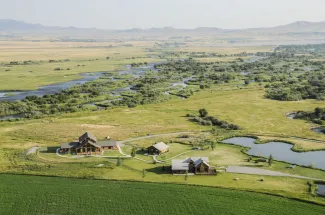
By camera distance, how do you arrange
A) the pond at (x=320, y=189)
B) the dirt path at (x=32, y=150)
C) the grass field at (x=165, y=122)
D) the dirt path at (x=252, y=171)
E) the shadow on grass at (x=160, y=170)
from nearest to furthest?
the pond at (x=320, y=189)
the dirt path at (x=252, y=171)
the shadow on grass at (x=160, y=170)
the dirt path at (x=32, y=150)
the grass field at (x=165, y=122)

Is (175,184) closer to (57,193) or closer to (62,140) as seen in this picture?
(57,193)

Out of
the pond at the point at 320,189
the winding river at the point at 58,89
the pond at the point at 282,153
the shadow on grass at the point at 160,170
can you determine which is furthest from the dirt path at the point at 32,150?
the pond at the point at 320,189

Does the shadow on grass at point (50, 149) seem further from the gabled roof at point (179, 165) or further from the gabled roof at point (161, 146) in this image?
the gabled roof at point (179, 165)

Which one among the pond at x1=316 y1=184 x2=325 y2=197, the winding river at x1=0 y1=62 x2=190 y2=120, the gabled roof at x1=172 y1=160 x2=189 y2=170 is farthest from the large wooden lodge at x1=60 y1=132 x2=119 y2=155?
the pond at x1=316 y1=184 x2=325 y2=197

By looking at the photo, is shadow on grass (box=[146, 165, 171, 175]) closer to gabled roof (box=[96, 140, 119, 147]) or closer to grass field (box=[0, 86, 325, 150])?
gabled roof (box=[96, 140, 119, 147])

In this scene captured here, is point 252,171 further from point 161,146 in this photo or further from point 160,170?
point 161,146

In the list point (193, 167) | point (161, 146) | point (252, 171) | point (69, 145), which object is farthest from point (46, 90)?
point (252, 171)
